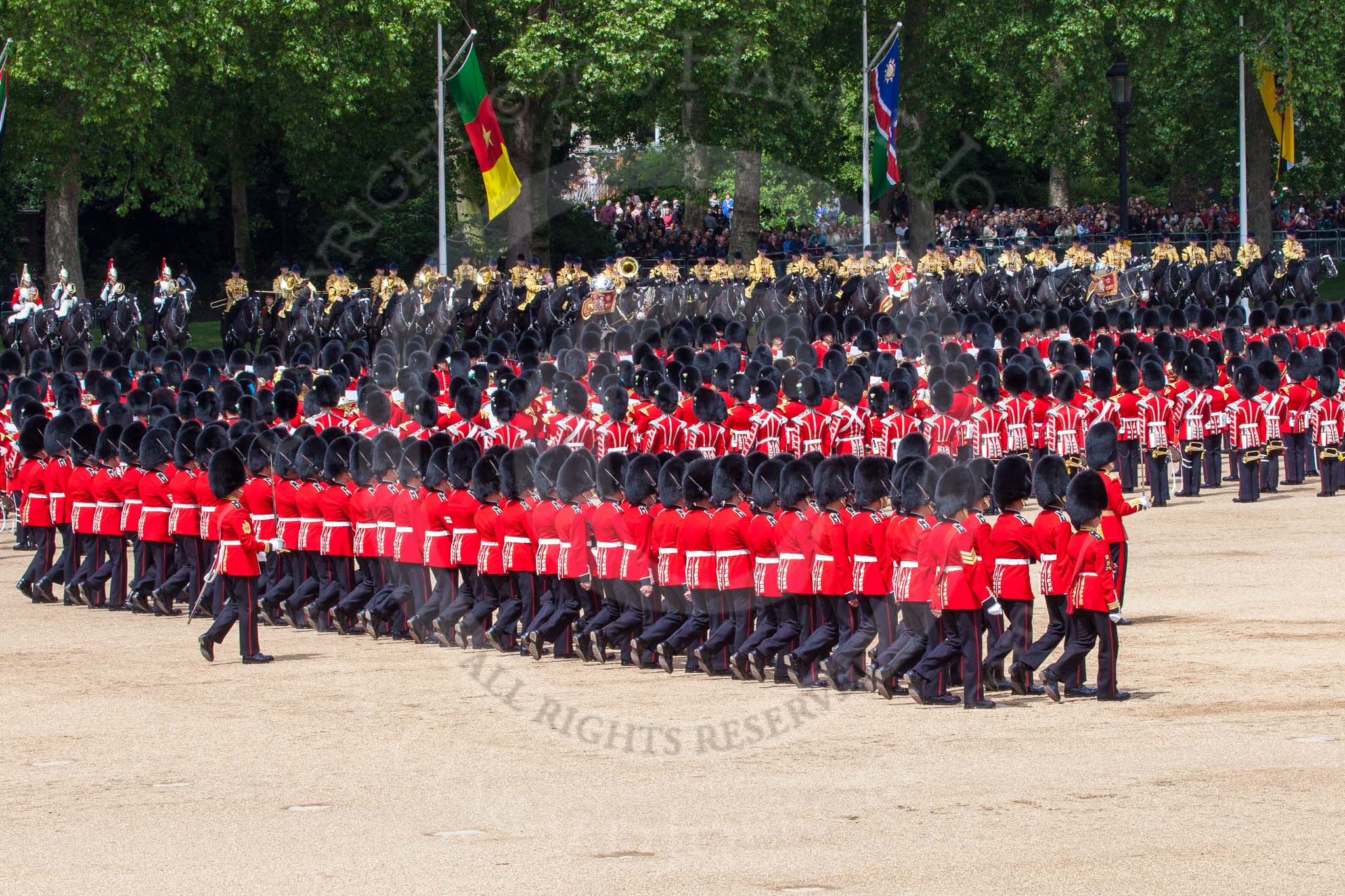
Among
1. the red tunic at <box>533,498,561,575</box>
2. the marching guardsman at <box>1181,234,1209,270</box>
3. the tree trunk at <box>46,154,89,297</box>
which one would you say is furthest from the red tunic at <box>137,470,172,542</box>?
the tree trunk at <box>46,154,89,297</box>

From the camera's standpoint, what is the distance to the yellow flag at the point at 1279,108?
1436 inches

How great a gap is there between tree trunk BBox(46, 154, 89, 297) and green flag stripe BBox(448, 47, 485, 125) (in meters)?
8.25

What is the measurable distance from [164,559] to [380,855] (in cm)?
740

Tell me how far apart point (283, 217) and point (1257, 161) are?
59.9ft

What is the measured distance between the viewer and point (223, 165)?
3941cm

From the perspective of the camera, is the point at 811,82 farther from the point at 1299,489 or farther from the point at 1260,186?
the point at 1299,489

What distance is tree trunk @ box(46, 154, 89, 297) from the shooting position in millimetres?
34469

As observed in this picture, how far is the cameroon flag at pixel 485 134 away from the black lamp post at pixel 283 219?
24.9 ft

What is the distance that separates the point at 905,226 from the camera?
43438 mm

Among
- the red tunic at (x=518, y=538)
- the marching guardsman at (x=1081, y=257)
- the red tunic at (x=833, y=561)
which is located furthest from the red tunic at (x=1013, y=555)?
the marching guardsman at (x=1081, y=257)

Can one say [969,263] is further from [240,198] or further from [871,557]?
[871,557]

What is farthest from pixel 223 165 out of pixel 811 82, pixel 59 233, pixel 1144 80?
pixel 1144 80

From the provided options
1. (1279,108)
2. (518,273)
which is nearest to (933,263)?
(518,273)

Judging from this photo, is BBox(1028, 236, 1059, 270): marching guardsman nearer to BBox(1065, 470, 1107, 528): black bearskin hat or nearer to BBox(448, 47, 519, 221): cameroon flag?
BBox(448, 47, 519, 221): cameroon flag
